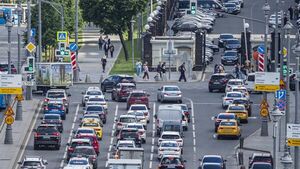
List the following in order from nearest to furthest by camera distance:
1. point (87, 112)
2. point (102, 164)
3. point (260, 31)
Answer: point (102, 164)
point (87, 112)
point (260, 31)

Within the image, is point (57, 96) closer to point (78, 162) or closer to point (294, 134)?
point (78, 162)

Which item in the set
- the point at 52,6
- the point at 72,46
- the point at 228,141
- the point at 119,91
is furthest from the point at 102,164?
the point at 52,6

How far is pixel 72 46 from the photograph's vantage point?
435ft

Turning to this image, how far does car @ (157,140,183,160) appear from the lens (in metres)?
96.9

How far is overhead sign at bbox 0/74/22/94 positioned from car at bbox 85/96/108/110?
1269 cm

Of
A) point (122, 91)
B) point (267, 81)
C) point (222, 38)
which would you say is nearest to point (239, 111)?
point (122, 91)

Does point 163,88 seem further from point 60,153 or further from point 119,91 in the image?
point 60,153

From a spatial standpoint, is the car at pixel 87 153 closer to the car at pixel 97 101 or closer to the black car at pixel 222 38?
the car at pixel 97 101

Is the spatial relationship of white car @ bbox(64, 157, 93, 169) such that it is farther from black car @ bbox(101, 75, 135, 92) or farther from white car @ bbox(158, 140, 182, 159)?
black car @ bbox(101, 75, 135, 92)

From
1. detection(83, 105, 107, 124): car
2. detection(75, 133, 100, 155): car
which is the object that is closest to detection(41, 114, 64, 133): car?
detection(83, 105, 107, 124): car

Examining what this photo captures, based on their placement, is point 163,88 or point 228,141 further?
point 163,88

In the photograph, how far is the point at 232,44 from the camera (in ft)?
503

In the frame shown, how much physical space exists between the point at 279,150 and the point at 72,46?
118 ft

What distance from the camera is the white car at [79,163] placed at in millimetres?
89562
